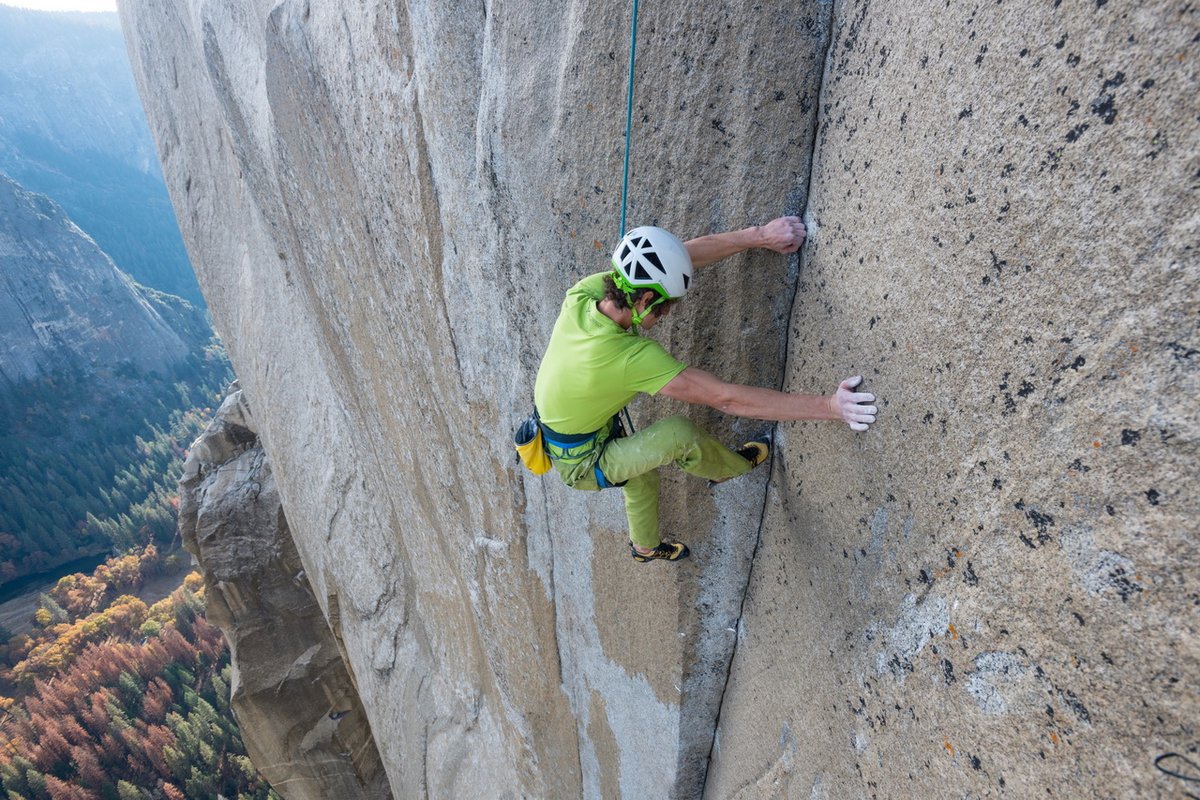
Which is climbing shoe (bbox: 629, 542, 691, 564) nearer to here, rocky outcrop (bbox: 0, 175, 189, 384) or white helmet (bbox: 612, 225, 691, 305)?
white helmet (bbox: 612, 225, 691, 305)

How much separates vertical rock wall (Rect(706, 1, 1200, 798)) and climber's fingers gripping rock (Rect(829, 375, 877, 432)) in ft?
0.18

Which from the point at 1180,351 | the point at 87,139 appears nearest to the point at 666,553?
the point at 1180,351

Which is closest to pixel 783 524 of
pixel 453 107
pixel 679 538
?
pixel 679 538

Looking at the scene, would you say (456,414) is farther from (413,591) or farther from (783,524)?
(413,591)

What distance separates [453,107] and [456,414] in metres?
2.05

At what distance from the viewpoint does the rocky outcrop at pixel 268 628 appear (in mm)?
10578

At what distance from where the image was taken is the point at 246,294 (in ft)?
26.9

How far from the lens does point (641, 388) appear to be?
9.00 feet

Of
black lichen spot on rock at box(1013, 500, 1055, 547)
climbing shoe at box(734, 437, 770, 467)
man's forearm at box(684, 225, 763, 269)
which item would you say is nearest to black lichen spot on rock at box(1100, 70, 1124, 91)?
black lichen spot on rock at box(1013, 500, 1055, 547)

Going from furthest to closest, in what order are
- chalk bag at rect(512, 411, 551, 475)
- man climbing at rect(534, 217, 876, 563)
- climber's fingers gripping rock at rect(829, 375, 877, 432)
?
chalk bag at rect(512, 411, 551, 475), man climbing at rect(534, 217, 876, 563), climber's fingers gripping rock at rect(829, 375, 877, 432)

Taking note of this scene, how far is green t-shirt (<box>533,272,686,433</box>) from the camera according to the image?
106 inches

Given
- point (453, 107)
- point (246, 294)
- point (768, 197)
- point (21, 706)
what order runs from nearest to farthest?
point (768, 197)
point (453, 107)
point (246, 294)
point (21, 706)

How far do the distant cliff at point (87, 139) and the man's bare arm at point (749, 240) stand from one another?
4170 inches

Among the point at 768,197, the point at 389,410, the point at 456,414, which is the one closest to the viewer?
the point at 768,197
